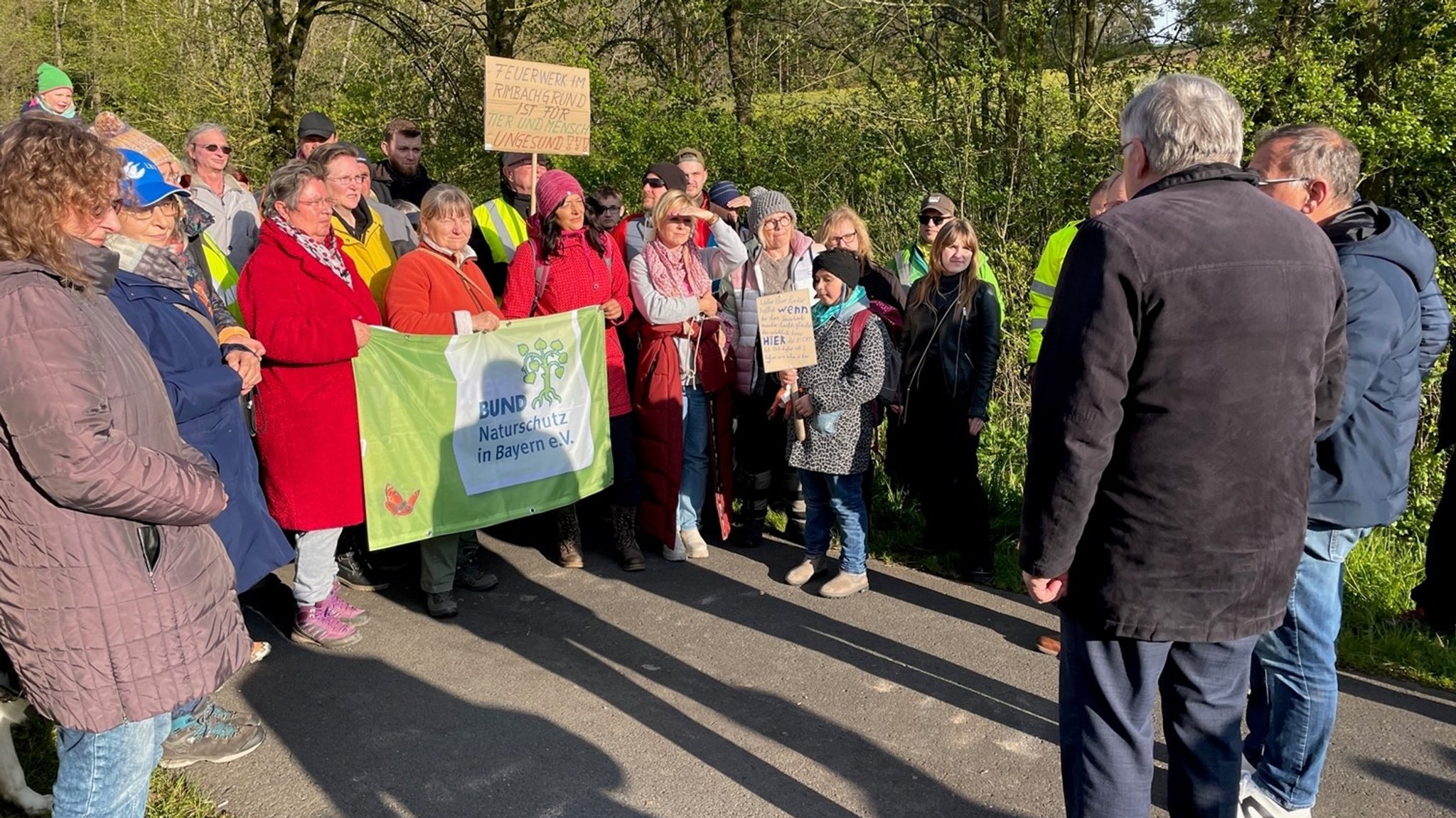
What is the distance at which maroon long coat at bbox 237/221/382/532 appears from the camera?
4348 mm

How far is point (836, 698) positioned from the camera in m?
4.18

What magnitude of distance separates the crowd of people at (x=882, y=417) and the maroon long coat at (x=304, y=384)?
0.5 inches

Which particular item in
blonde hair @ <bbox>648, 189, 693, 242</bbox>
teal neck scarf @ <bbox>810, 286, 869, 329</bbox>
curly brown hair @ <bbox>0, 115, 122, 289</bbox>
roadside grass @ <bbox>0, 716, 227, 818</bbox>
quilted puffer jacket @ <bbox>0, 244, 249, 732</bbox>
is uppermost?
blonde hair @ <bbox>648, 189, 693, 242</bbox>

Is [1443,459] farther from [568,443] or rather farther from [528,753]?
[528,753]

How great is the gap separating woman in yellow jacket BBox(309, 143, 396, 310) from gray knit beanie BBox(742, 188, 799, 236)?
2.04 m

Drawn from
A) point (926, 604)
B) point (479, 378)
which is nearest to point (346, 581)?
point (479, 378)

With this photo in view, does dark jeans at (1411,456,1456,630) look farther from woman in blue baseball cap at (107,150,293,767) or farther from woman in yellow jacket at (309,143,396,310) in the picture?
woman in yellow jacket at (309,143,396,310)

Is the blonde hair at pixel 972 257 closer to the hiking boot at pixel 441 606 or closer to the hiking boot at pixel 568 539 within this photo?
the hiking boot at pixel 568 539

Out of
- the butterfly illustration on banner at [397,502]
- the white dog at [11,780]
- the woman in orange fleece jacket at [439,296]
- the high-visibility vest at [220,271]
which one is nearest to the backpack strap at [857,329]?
the woman in orange fleece jacket at [439,296]

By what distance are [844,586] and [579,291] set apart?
2073 millimetres

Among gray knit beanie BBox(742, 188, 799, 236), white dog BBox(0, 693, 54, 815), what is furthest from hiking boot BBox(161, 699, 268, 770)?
gray knit beanie BBox(742, 188, 799, 236)

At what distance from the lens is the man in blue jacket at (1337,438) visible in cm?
300

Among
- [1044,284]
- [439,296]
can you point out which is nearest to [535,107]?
[439,296]

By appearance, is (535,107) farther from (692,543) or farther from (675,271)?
(692,543)
